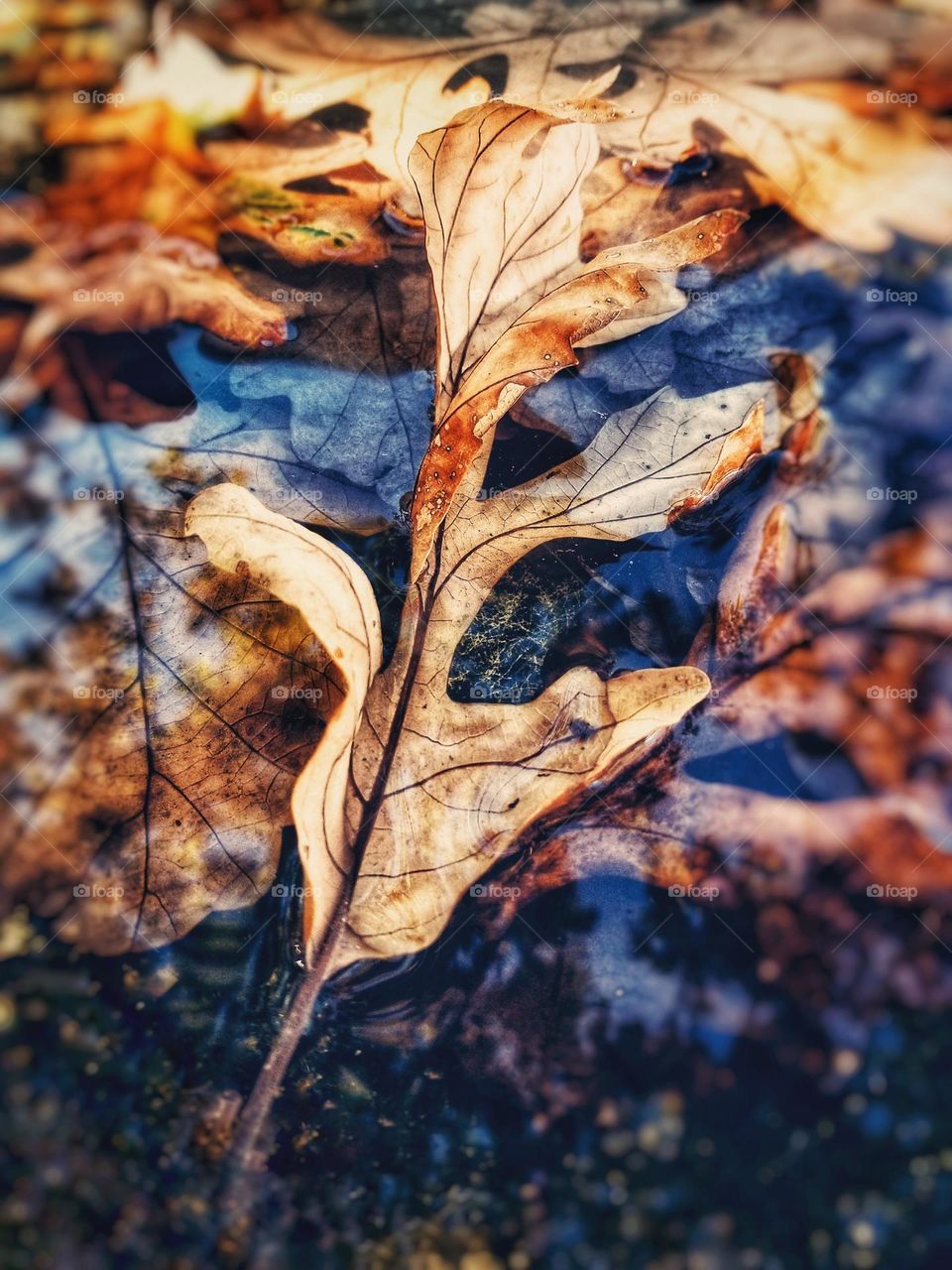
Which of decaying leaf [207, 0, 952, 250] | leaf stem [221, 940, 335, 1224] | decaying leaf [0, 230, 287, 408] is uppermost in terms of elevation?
decaying leaf [207, 0, 952, 250]

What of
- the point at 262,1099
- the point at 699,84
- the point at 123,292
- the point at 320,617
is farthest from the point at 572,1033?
the point at 699,84

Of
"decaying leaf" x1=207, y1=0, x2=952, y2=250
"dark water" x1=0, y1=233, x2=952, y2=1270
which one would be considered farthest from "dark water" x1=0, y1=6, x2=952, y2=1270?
"decaying leaf" x1=207, y1=0, x2=952, y2=250

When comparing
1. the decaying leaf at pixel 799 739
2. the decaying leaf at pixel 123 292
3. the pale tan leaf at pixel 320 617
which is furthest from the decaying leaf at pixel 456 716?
the decaying leaf at pixel 123 292

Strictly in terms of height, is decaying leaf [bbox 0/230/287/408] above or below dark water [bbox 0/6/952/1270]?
above

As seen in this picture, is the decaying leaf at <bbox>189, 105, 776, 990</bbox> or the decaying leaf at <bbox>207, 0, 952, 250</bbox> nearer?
the decaying leaf at <bbox>189, 105, 776, 990</bbox>

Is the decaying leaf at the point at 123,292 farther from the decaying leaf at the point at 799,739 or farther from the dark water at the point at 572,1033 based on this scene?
the decaying leaf at the point at 799,739

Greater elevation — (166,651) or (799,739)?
(166,651)

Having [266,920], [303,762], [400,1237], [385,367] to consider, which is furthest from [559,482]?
[400,1237]

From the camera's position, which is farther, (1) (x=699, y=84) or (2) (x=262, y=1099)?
(1) (x=699, y=84)

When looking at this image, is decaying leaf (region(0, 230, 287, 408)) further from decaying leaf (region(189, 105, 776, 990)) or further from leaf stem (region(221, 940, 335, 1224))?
leaf stem (region(221, 940, 335, 1224))

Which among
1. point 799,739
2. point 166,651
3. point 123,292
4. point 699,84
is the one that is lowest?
point 799,739

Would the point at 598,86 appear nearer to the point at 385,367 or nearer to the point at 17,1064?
the point at 385,367

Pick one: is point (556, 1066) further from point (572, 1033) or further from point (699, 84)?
point (699, 84)
